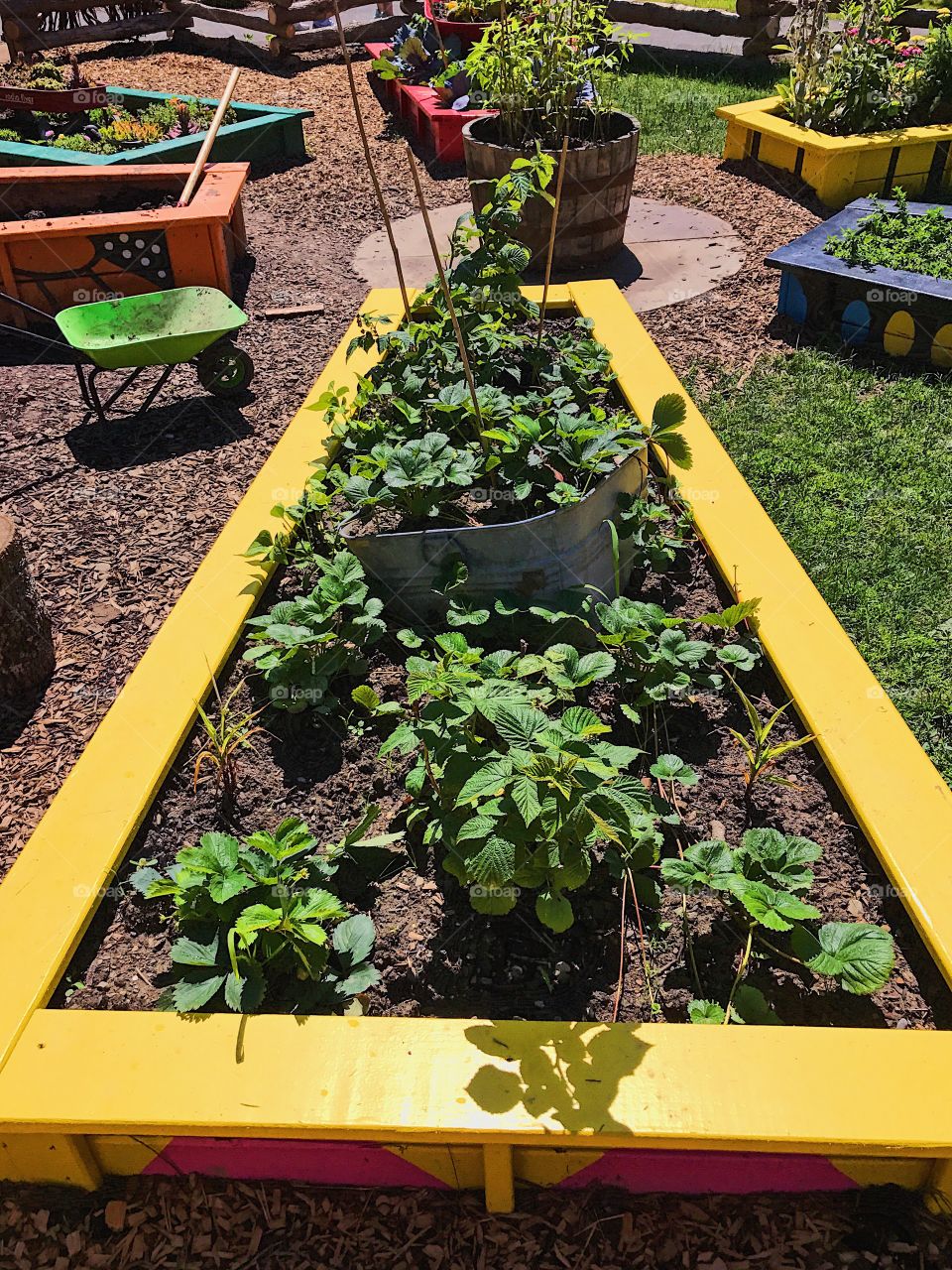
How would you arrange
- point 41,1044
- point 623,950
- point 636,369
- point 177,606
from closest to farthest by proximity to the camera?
point 41,1044
point 623,950
point 177,606
point 636,369

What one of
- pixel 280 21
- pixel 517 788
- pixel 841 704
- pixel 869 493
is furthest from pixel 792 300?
pixel 280 21

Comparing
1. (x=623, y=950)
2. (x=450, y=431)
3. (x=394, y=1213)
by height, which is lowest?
(x=394, y=1213)

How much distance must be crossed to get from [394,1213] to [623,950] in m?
0.69

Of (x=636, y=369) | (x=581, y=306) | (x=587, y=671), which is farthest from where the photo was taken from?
(x=581, y=306)

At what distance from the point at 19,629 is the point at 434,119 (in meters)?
6.91

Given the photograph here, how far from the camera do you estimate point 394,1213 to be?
190cm

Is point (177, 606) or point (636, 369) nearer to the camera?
point (177, 606)

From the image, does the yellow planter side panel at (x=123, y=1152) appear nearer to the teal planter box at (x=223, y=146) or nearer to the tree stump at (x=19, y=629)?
the tree stump at (x=19, y=629)

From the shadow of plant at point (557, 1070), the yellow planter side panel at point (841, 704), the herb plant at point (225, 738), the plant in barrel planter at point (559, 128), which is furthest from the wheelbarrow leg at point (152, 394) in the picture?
the shadow of plant at point (557, 1070)

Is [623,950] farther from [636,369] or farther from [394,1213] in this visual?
[636,369]

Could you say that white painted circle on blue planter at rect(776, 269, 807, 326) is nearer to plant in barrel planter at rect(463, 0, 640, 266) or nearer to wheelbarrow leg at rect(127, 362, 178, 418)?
plant in barrel planter at rect(463, 0, 640, 266)

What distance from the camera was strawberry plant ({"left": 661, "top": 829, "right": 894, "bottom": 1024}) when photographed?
194 cm

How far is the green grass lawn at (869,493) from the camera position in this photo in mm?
3217

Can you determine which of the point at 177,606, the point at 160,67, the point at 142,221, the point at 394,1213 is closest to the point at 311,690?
the point at 177,606
